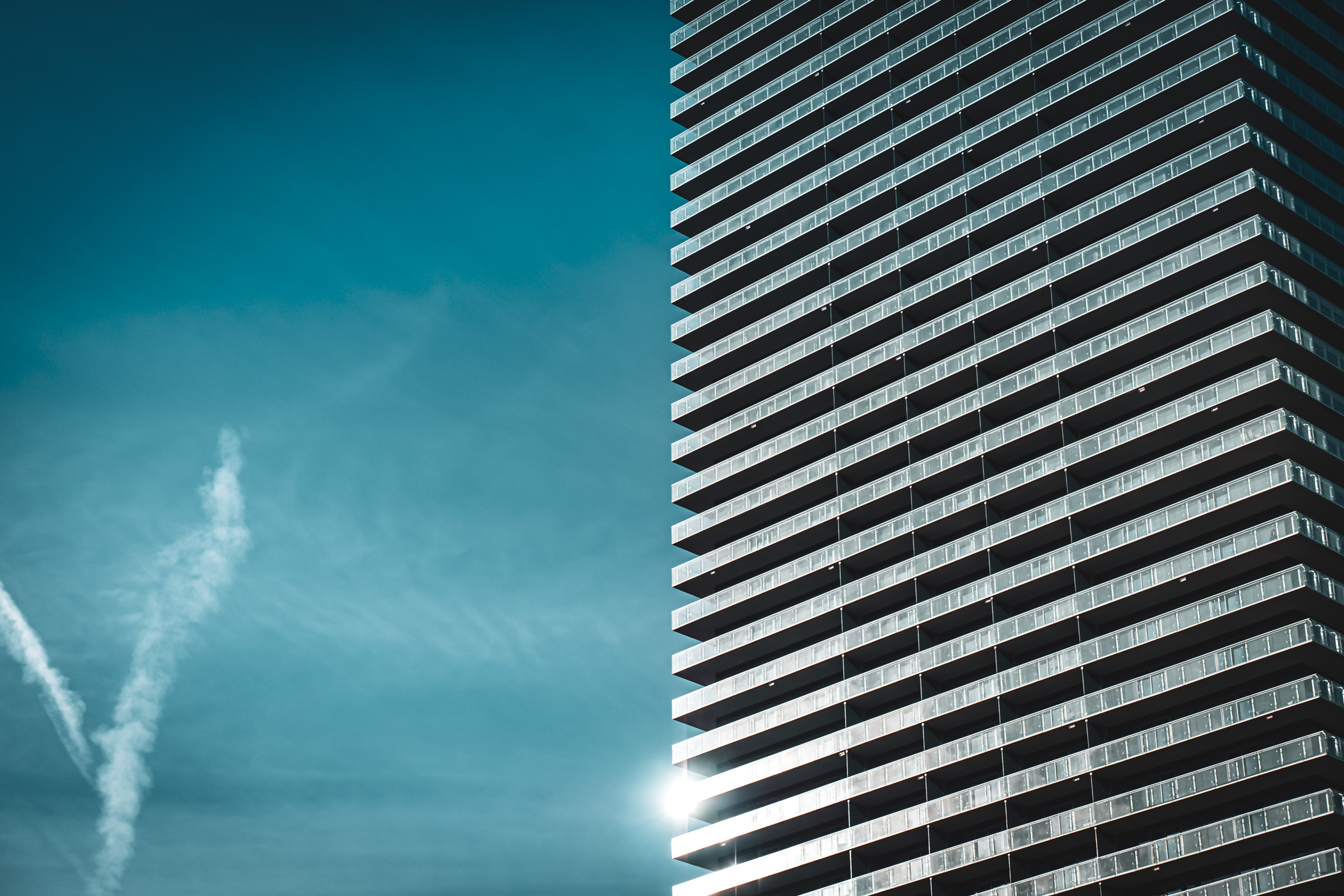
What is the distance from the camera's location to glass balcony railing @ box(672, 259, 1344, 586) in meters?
102

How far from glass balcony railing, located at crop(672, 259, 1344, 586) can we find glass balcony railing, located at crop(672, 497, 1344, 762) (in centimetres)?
1025

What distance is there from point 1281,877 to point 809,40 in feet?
228

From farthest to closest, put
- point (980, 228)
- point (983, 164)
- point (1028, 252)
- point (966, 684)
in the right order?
point (983, 164), point (980, 228), point (1028, 252), point (966, 684)

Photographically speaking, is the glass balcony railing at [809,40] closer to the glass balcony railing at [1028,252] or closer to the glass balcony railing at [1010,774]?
the glass balcony railing at [1028,252]

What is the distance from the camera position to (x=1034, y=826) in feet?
315

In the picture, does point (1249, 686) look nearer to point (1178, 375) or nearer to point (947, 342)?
point (1178, 375)

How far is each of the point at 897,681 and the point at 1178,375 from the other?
22575 mm

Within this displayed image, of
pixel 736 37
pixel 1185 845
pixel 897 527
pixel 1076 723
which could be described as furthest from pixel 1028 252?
pixel 1185 845

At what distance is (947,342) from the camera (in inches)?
4562

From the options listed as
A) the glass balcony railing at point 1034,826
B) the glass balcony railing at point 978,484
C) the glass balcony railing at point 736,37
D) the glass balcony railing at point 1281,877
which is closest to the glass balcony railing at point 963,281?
the glass balcony railing at point 978,484

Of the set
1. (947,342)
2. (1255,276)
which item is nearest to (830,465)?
(947,342)

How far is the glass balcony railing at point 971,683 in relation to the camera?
9581cm

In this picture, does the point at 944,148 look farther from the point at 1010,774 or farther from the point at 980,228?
the point at 1010,774

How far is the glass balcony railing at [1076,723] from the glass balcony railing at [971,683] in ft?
5.57
